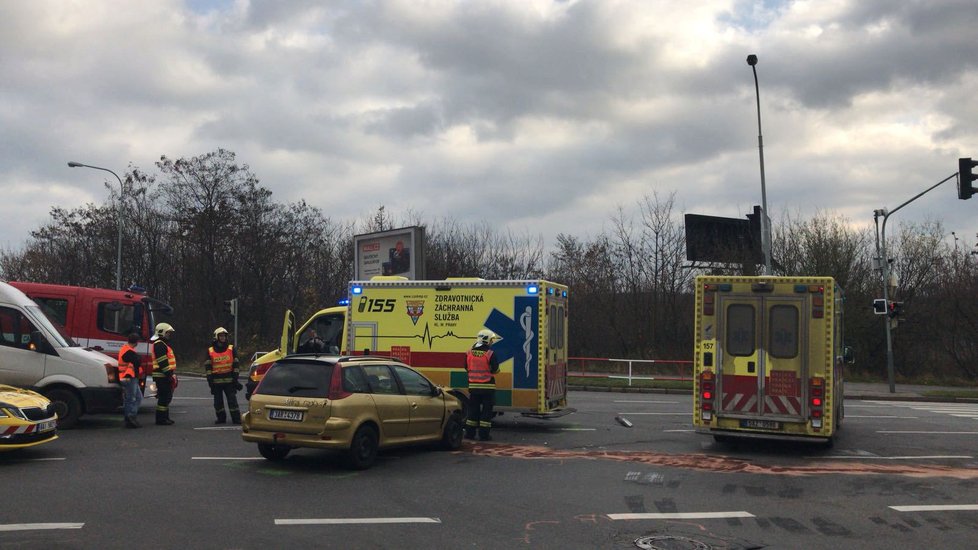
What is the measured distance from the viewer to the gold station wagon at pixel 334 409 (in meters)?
10.5

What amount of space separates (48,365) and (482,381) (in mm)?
7454

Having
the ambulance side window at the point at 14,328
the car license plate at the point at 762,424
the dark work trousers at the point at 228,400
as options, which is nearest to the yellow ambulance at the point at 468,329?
the dark work trousers at the point at 228,400

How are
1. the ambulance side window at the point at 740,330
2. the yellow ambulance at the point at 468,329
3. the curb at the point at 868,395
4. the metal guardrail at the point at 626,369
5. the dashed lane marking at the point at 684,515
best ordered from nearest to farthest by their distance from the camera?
the dashed lane marking at the point at 684,515 < the ambulance side window at the point at 740,330 < the yellow ambulance at the point at 468,329 < the curb at the point at 868,395 < the metal guardrail at the point at 626,369

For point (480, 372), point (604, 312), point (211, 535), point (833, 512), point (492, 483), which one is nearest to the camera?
point (211, 535)

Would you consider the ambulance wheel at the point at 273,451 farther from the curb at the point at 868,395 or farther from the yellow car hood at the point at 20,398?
the curb at the point at 868,395

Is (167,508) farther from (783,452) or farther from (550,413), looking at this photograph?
(783,452)

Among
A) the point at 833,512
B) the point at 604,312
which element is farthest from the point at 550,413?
the point at 604,312

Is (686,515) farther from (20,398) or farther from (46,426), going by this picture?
(20,398)

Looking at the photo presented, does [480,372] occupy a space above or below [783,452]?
above

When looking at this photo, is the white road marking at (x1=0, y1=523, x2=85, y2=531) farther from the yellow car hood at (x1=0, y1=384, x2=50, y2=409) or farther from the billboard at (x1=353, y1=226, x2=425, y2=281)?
the billboard at (x1=353, y1=226, x2=425, y2=281)

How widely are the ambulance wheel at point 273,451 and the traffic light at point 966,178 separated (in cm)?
1813

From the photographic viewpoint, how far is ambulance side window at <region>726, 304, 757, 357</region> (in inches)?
513

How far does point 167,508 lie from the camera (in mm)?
8172

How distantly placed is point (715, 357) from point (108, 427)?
1060 cm
